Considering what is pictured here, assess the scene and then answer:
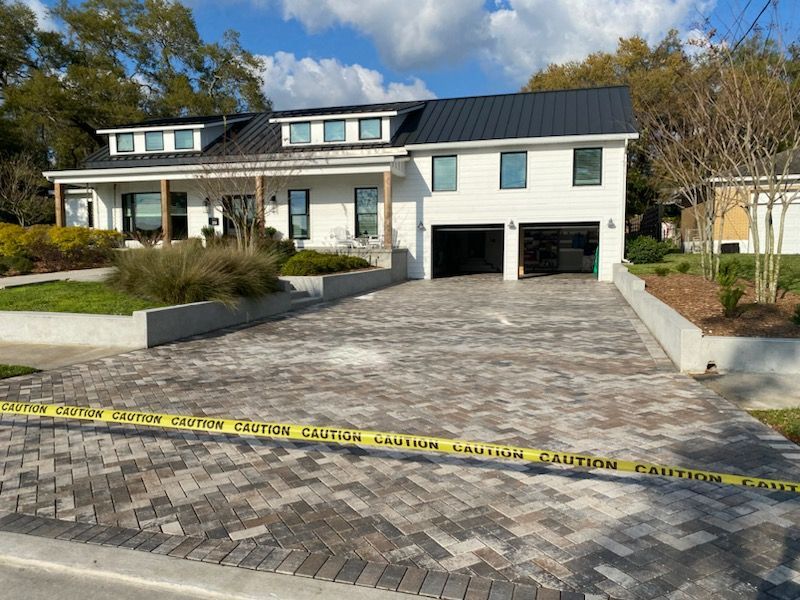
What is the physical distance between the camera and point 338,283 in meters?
17.7

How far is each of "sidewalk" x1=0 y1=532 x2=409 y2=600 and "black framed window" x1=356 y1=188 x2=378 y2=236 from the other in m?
22.3

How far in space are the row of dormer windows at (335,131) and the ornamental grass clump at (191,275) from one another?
1284 centimetres

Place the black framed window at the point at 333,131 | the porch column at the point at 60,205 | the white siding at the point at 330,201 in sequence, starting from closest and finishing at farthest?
the black framed window at the point at 333,131
the white siding at the point at 330,201
the porch column at the point at 60,205

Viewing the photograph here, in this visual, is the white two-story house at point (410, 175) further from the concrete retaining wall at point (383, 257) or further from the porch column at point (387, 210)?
the concrete retaining wall at point (383, 257)

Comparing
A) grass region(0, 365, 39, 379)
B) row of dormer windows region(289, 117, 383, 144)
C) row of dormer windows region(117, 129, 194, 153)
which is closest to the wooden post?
row of dormer windows region(289, 117, 383, 144)

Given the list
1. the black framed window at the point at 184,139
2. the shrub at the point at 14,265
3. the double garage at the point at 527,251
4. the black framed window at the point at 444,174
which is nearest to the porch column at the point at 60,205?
the black framed window at the point at 184,139

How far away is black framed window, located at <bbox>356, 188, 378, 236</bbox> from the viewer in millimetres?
25266

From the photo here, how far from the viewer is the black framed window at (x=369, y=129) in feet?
81.3

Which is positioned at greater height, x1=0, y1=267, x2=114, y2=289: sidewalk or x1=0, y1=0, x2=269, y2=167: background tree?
x1=0, y1=0, x2=269, y2=167: background tree

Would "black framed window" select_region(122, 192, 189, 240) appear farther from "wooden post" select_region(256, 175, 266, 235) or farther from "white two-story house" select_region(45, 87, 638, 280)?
"wooden post" select_region(256, 175, 266, 235)

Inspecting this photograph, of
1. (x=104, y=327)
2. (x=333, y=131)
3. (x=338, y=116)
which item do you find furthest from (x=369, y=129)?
(x=104, y=327)

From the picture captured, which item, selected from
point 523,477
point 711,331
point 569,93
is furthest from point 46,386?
point 569,93

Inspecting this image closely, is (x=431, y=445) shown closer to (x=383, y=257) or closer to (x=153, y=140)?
(x=383, y=257)

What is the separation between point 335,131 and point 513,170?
7767mm
